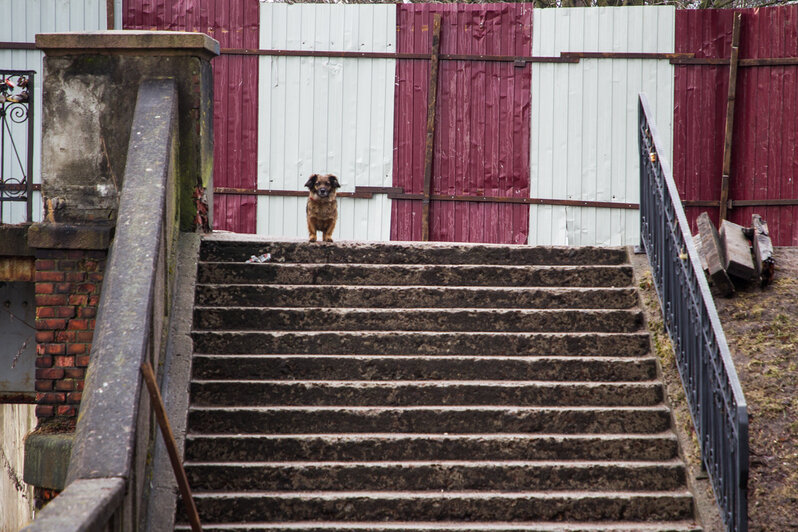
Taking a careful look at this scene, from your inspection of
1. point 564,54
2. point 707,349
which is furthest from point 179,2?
point 707,349

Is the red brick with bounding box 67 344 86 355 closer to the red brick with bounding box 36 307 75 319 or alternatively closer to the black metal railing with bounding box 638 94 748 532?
the red brick with bounding box 36 307 75 319

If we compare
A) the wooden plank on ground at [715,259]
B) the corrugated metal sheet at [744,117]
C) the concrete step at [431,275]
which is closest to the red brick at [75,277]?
the concrete step at [431,275]

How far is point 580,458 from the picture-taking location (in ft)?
16.2

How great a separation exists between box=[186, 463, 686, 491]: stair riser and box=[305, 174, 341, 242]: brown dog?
262 centimetres

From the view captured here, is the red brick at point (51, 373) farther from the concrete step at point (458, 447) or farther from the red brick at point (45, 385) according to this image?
the concrete step at point (458, 447)

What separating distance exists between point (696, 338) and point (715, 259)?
5.77ft

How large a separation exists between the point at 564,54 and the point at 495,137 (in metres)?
1.24

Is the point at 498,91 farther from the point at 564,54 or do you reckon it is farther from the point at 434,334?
the point at 434,334

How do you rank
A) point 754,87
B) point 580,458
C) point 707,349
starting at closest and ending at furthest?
1. point 707,349
2. point 580,458
3. point 754,87

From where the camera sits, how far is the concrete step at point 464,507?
182 inches

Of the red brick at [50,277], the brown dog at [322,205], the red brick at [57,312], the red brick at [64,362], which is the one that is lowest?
the red brick at [64,362]

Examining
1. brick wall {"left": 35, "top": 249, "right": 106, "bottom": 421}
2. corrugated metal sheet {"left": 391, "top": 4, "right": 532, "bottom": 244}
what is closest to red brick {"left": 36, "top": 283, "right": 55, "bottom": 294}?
brick wall {"left": 35, "top": 249, "right": 106, "bottom": 421}

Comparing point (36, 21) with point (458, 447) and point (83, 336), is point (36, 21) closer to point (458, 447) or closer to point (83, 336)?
point (83, 336)

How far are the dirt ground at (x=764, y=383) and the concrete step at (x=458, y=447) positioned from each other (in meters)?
0.29
